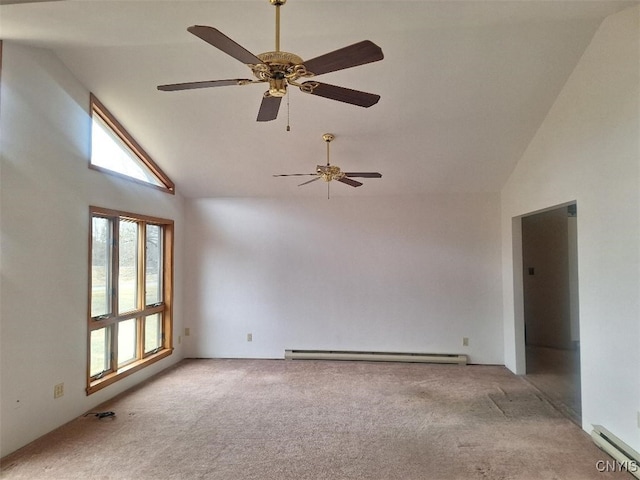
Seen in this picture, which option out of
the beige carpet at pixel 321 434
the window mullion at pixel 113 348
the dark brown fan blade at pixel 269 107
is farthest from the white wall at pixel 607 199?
the window mullion at pixel 113 348

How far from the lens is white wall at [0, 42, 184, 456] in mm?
2805

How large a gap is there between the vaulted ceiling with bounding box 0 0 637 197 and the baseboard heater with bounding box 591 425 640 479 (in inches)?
114

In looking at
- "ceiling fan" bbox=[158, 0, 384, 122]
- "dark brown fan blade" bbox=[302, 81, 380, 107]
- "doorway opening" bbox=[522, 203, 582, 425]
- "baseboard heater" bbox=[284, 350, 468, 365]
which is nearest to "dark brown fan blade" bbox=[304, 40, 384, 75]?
"ceiling fan" bbox=[158, 0, 384, 122]

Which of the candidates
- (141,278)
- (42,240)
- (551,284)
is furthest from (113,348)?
(551,284)

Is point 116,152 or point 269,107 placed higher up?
point 116,152

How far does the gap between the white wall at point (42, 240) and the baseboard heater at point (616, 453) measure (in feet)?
14.1

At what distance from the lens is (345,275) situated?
5.42 metres

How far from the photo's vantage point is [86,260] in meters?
3.58

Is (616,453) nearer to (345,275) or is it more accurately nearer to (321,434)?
(321,434)

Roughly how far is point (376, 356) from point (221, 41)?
455 cm

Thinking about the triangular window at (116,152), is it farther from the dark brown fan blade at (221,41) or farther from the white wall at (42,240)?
the dark brown fan blade at (221,41)

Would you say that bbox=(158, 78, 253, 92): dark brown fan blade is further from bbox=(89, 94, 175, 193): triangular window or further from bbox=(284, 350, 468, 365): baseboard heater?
bbox=(284, 350, 468, 365): baseboard heater

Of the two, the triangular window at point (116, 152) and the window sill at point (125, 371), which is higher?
the triangular window at point (116, 152)

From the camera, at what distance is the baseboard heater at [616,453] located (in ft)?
8.13
